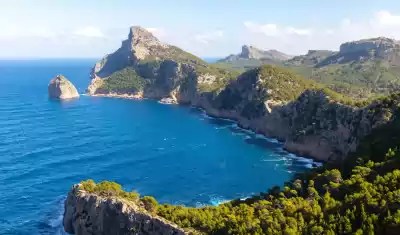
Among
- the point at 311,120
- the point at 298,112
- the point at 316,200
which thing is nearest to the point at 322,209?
the point at 316,200

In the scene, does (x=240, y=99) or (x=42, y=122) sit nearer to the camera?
(x=42, y=122)

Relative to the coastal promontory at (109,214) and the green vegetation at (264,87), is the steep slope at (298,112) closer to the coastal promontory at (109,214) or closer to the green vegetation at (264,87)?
the green vegetation at (264,87)

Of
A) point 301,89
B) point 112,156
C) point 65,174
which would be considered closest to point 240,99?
point 301,89

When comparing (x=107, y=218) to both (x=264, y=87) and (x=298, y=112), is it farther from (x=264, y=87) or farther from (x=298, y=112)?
(x=264, y=87)

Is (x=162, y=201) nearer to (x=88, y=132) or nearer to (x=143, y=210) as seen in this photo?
(x=143, y=210)

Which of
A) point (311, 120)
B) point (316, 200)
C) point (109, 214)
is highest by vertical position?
point (311, 120)

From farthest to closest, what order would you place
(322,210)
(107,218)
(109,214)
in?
(107,218) < (109,214) < (322,210)
